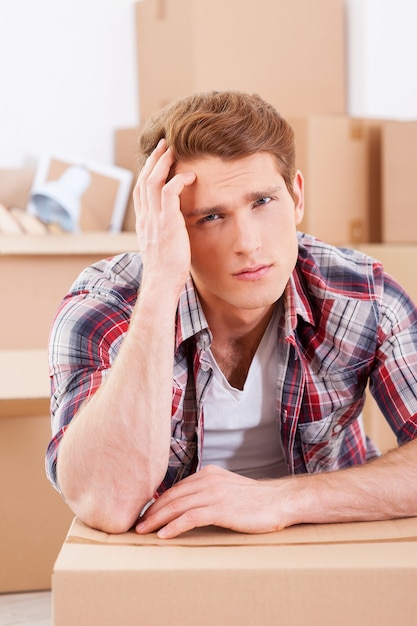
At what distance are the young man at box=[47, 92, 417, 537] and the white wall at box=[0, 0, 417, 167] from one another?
155cm

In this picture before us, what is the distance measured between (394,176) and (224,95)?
1216 millimetres

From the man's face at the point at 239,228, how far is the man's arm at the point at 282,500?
27 centimetres

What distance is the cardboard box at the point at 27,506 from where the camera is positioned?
5.67 feet

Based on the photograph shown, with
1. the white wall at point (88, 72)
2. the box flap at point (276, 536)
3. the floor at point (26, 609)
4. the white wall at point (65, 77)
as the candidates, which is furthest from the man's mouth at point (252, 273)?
the white wall at point (65, 77)

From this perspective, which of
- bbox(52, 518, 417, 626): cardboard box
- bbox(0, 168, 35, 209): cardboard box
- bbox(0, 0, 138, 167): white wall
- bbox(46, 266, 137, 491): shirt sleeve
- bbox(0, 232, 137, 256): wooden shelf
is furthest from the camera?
bbox(0, 0, 138, 167): white wall

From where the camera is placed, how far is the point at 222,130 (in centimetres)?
118

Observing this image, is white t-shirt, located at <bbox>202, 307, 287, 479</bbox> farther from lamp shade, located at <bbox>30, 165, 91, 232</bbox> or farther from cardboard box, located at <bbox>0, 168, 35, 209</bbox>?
cardboard box, located at <bbox>0, 168, 35, 209</bbox>

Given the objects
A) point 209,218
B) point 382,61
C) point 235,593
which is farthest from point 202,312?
point 382,61

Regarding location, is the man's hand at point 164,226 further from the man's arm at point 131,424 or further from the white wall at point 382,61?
the white wall at point 382,61

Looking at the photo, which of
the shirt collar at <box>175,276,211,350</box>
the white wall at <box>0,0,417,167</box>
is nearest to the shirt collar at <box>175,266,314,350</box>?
the shirt collar at <box>175,276,211,350</box>

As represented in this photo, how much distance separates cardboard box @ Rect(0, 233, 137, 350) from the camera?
92.0 inches

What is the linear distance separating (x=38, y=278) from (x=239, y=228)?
1283 millimetres

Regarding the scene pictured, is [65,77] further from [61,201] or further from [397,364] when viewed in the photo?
[397,364]

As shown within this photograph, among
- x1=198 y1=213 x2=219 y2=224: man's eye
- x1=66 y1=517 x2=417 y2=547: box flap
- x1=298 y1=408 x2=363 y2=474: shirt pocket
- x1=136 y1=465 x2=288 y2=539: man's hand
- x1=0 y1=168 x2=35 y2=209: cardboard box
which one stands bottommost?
x1=298 y1=408 x2=363 y2=474: shirt pocket
